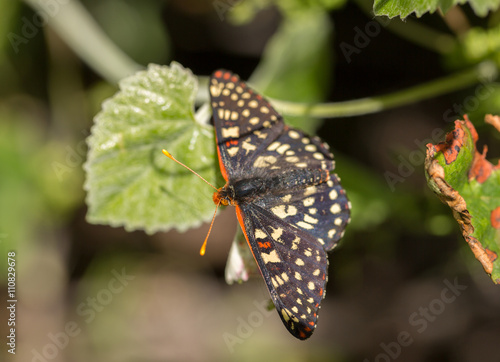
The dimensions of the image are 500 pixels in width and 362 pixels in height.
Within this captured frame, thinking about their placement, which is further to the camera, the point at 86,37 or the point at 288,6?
the point at 86,37

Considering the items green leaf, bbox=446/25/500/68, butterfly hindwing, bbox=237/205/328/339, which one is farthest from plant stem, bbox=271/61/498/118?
butterfly hindwing, bbox=237/205/328/339

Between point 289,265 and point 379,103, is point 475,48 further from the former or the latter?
point 289,265

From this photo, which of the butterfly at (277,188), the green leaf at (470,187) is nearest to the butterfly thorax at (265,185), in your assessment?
the butterfly at (277,188)

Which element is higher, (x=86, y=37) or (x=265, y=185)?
(x=265, y=185)

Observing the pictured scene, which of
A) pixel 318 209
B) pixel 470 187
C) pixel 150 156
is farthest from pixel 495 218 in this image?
pixel 150 156

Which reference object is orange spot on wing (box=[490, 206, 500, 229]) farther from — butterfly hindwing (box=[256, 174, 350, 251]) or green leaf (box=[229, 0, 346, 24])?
green leaf (box=[229, 0, 346, 24])

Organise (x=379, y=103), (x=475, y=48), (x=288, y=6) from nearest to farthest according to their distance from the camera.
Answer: (x=379, y=103) < (x=475, y=48) < (x=288, y=6)

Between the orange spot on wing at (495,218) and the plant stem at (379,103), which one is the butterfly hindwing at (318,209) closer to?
the plant stem at (379,103)
